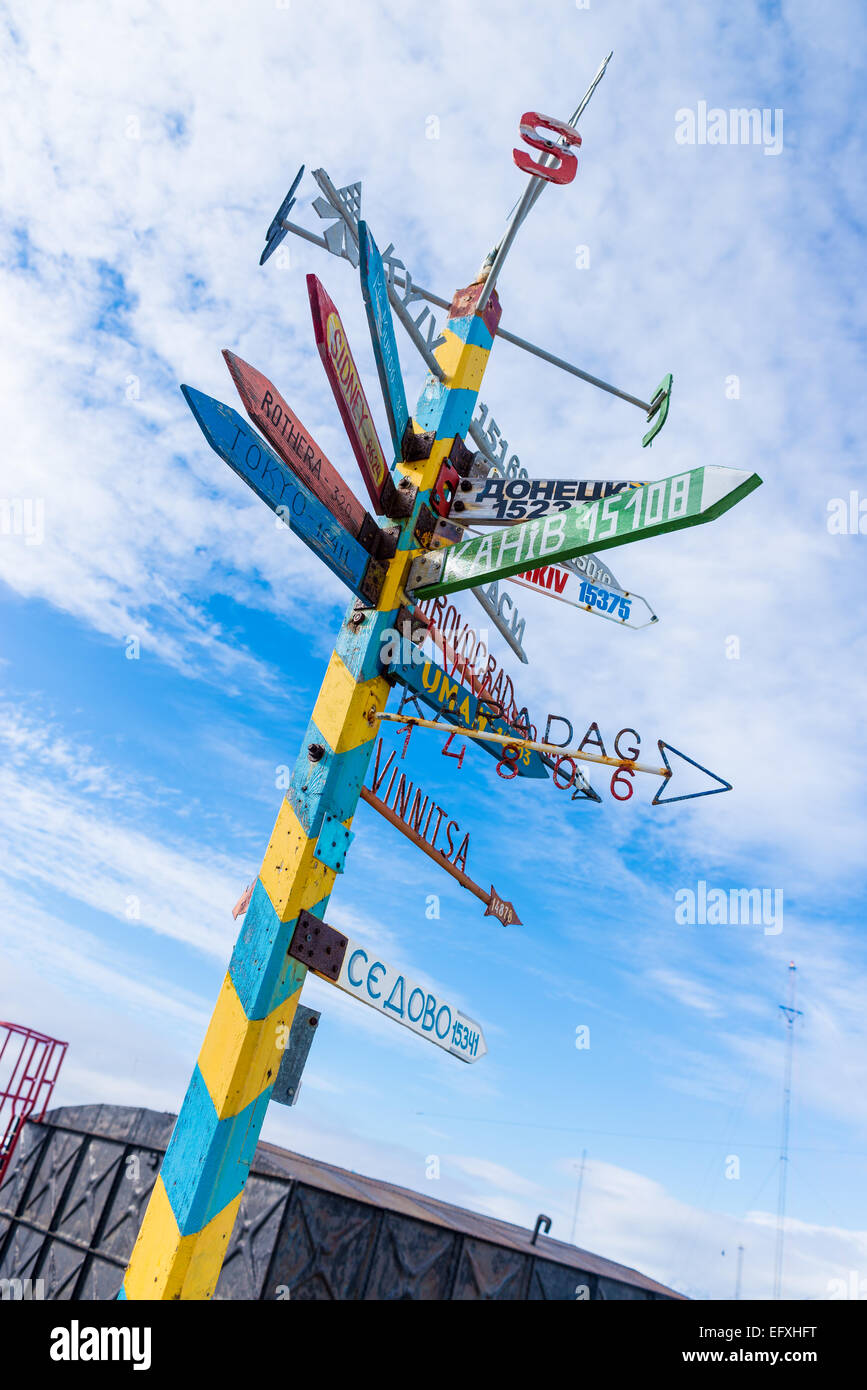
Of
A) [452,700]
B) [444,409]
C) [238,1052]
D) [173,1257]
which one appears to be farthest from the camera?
[444,409]

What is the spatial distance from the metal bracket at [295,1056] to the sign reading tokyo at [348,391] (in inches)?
117

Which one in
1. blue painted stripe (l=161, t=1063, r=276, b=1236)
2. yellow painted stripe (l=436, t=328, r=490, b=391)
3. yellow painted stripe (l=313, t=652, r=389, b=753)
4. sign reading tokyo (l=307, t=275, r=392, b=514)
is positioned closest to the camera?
blue painted stripe (l=161, t=1063, r=276, b=1236)

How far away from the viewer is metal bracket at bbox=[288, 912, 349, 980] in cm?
453

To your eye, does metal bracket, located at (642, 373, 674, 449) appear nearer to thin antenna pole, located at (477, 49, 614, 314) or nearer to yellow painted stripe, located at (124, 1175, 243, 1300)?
thin antenna pole, located at (477, 49, 614, 314)

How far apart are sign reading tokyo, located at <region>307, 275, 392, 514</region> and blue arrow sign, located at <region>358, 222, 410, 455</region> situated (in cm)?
18

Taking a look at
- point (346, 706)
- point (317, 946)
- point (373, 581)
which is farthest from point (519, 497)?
point (317, 946)

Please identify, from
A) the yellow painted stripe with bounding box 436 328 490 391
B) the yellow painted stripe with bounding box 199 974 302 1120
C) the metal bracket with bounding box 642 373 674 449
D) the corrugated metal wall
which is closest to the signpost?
the yellow painted stripe with bounding box 199 974 302 1120

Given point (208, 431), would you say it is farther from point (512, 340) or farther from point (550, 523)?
point (512, 340)

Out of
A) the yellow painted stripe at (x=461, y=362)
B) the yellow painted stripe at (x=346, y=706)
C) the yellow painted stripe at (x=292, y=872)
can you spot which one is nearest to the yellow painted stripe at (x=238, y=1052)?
the yellow painted stripe at (x=292, y=872)

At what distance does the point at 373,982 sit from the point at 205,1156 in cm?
109

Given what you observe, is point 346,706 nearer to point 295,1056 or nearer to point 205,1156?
point 295,1056

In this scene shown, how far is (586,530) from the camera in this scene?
4547 millimetres

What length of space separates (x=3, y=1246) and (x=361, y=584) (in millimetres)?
9478
